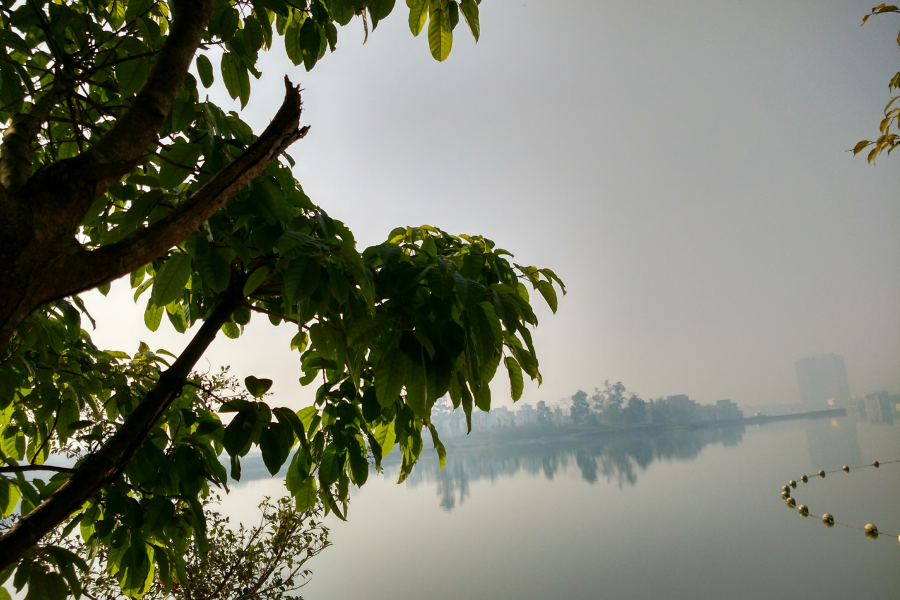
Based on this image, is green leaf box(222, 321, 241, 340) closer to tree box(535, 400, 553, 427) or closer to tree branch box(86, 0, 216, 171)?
tree branch box(86, 0, 216, 171)

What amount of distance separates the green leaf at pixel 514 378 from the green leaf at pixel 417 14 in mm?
536

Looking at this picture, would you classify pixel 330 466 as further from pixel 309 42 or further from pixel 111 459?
pixel 309 42

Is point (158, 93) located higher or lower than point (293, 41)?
lower

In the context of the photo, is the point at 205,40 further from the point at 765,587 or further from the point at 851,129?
the point at 851,129

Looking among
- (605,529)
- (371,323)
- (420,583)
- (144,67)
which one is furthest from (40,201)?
(605,529)

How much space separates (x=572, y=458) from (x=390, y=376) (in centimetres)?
1002

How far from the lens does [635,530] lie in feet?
19.8

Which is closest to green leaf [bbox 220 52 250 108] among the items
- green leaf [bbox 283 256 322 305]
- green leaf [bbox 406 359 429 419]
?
green leaf [bbox 283 256 322 305]

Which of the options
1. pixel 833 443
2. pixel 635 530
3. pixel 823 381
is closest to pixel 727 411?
pixel 823 381

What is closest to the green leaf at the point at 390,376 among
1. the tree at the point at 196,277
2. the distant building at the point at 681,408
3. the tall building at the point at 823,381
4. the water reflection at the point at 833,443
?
the tree at the point at 196,277

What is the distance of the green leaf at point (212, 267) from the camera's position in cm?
61

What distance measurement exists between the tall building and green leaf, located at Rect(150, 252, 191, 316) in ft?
31.6

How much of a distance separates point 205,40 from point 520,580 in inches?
225

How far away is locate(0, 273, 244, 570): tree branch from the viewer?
18.8 inches
